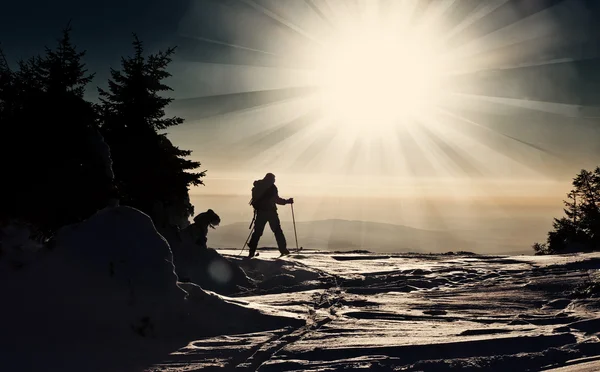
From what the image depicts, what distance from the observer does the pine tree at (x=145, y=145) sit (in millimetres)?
13055

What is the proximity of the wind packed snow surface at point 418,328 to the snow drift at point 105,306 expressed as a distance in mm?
379

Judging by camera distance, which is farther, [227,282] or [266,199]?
[266,199]

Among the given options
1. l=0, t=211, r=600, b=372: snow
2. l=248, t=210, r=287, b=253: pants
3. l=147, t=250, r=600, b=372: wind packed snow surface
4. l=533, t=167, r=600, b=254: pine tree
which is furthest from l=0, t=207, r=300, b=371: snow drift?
l=533, t=167, r=600, b=254: pine tree

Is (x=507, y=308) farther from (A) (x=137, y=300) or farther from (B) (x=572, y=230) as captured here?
Result: (B) (x=572, y=230)

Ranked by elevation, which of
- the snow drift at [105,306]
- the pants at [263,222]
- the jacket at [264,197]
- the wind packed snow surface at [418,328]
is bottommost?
the wind packed snow surface at [418,328]

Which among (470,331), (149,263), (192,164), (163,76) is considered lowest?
(470,331)

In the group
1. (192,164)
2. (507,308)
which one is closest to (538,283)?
(507,308)

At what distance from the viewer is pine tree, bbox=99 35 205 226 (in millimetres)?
13055

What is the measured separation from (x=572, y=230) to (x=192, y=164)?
2799cm

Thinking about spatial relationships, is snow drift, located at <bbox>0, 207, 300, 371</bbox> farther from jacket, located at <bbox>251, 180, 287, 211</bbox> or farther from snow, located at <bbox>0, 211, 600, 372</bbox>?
jacket, located at <bbox>251, 180, 287, 211</bbox>

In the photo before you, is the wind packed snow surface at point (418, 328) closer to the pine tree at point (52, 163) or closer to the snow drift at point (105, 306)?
the snow drift at point (105, 306)

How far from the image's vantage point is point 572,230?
3238 centimetres

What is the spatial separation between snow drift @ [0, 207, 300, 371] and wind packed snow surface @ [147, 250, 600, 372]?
1.24 feet

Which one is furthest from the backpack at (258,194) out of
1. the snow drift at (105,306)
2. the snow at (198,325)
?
the snow drift at (105,306)
